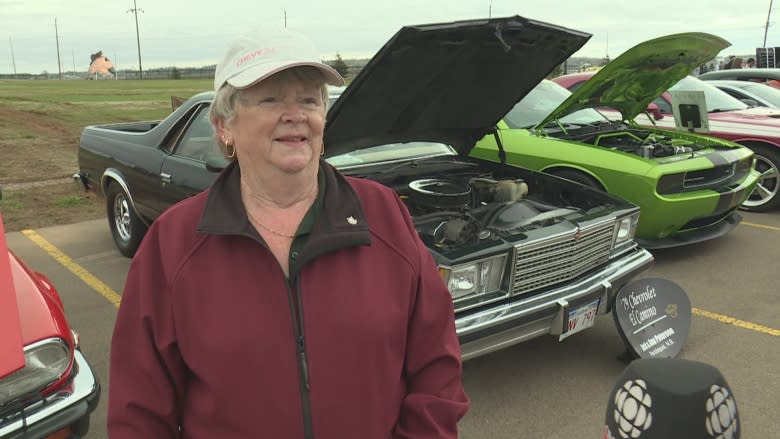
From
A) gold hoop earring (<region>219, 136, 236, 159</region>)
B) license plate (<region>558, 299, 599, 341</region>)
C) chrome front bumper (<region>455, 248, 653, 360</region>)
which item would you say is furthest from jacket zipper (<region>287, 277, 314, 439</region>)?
license plate (<region>558, 299, 599, 341</region>)

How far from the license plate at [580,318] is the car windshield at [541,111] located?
2906 millimetres

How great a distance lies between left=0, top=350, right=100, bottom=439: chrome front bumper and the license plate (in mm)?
2188

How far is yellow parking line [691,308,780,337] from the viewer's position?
388 cm

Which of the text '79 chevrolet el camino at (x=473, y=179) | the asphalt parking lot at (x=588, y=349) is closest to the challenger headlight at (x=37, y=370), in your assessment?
the asphalt parking lot at (x=588, y=349)

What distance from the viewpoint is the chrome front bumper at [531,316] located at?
9.37ft

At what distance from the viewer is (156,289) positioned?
139 centimetres

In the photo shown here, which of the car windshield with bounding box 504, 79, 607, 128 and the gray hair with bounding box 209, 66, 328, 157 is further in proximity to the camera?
the car windshield with bounding box 504, 79, 607, 128

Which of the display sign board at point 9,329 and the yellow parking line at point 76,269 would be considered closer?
the display sign board at point 9,329

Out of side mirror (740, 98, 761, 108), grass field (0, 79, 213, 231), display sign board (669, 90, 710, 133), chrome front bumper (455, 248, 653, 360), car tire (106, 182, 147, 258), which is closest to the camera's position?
chrome front bumper (455, 248, 653, 360)

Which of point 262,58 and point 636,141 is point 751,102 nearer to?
point 636,141

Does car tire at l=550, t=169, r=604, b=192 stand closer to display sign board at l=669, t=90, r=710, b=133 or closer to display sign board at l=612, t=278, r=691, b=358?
display sign board at l=612, t=278, r=691, b=358

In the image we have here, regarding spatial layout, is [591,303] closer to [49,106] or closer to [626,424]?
[626,424]

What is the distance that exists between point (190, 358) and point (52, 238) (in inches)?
235

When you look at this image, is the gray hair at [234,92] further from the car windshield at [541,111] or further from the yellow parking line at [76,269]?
the car windshield at [541,111]
